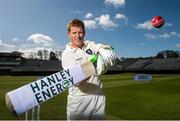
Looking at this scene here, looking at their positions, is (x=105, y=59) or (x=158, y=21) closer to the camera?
(x=105, y=59)

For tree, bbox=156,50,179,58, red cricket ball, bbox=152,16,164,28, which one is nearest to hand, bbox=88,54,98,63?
red cricket ball, bbox=152,16,164,28

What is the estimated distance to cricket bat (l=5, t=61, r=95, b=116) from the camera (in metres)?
4.14

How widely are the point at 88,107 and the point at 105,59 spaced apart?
0.78 m

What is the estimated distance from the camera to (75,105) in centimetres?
490

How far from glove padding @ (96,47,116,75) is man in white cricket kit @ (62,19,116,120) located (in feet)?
0.19

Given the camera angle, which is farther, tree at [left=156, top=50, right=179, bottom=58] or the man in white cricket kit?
tree at [left=156, top=50, right=179, bottom=58]

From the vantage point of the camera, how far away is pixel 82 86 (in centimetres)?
482

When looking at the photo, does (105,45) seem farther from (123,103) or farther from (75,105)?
(123,103)

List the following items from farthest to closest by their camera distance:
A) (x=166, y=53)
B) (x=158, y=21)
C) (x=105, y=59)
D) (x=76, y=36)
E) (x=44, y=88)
A: (x=166, y=53) < (x=158, y=21) < (x=76, y=36) < (x=105, y=59) < (x=44, y=88)

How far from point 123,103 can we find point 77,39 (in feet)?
42.4

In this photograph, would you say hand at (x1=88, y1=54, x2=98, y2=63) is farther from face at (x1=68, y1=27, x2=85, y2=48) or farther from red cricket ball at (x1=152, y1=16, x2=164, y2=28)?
red cricket ball at (x1=152, y1=16, x2=164, y2=28)

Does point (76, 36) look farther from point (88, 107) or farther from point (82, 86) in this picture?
point (88, 107)

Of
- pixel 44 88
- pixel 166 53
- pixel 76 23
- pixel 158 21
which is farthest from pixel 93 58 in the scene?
pixel 166 53

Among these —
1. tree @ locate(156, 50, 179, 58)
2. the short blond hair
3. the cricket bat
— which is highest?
tree @ locate(156, 50, 179, 58)
